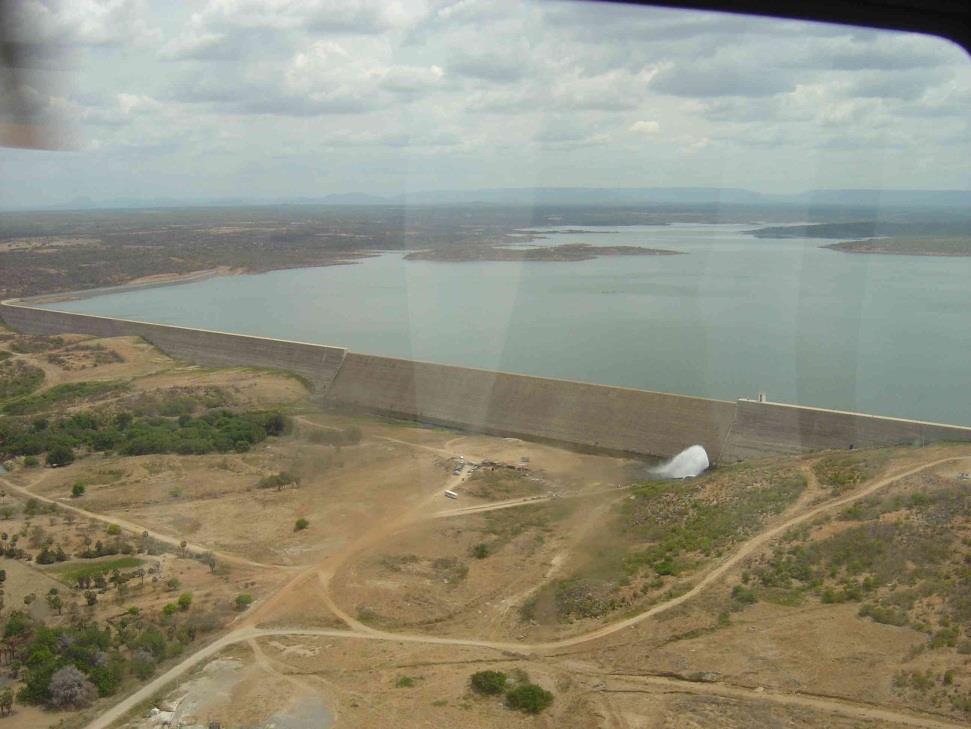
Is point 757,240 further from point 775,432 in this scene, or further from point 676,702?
point 676,702

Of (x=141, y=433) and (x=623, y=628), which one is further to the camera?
(x=141, y=433)

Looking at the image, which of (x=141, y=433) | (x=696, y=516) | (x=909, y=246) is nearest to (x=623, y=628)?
(x=696, y=516)

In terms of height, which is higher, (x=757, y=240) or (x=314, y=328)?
(x=757, y=240)

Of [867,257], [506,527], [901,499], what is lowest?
[506,527]

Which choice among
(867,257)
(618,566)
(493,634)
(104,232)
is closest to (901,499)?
(618,566)

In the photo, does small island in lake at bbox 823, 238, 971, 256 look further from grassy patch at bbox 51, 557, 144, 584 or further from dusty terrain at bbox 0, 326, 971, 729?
grassy patch at bbox 51, 557, 144, 584

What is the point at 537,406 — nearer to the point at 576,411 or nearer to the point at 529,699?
the point at 576,411
